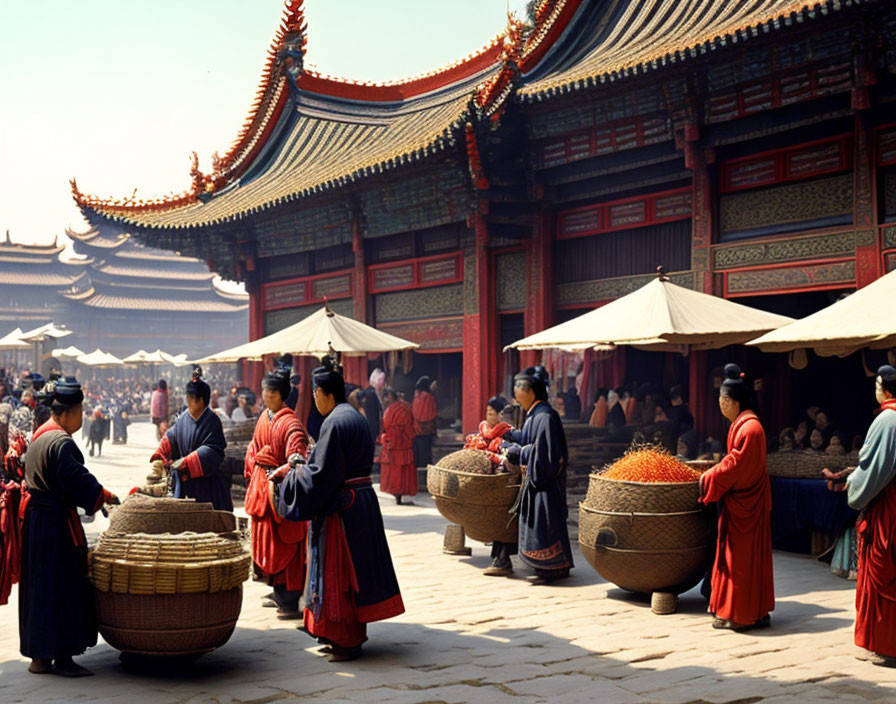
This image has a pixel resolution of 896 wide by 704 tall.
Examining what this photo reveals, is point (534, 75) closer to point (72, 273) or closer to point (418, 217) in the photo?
point (418, 217)

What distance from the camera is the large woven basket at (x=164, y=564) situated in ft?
16.3

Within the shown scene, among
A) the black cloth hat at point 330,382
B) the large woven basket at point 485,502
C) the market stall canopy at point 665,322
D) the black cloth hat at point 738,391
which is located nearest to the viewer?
the black cloth hat at point 330,382

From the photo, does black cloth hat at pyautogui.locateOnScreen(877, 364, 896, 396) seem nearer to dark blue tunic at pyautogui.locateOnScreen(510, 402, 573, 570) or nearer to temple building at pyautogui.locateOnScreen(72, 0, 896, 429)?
dark blue tunic at pyautogui.locateOnScreen(510, 402, 573, 570)

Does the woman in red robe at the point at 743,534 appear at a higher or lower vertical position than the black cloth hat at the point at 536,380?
lower

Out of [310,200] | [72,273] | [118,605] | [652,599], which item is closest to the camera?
[118,605]

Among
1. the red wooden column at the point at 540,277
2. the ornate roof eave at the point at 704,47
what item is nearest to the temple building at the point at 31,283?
the red wooden column at the point at 540,277

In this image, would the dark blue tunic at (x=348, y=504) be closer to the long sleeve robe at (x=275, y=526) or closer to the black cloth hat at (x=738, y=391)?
the long sleeve robe at (x=275, y=526)

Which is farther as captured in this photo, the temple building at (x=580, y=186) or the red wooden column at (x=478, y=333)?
the red wooden column at (x=478, y=333)

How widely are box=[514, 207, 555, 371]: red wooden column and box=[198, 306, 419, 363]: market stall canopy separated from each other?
213 cm

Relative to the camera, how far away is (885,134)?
34.3ft

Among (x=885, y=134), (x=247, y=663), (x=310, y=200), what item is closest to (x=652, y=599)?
(x=247, y=663)

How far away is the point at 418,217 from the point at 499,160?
209cm

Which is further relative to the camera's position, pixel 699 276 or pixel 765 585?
pixel 699 276

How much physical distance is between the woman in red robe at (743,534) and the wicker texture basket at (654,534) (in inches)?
10.6
